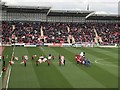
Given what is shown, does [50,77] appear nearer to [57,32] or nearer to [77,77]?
[77,77]

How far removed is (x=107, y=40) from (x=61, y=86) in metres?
47.8

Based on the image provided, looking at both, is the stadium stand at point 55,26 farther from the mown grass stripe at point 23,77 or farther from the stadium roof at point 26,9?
the mown grass stripe at point 23,77

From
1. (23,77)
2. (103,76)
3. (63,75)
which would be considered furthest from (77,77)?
(23,77)

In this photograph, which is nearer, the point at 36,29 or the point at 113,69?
the point at 113,69

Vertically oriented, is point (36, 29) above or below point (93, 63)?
above

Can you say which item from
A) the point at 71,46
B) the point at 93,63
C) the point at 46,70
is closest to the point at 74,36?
the point at 71,46

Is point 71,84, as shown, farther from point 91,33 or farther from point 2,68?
point 91,33

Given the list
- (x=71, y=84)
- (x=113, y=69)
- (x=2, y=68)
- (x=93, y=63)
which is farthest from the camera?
(x=93, y=63)

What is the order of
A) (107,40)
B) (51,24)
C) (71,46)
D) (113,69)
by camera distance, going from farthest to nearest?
(51,24), (107,40), (71,46), (113,69)

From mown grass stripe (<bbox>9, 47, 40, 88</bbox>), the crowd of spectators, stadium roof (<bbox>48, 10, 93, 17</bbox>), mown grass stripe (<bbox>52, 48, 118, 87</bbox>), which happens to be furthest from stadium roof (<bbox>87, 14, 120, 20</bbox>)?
mown grass stripe (<bbox>9, 47, 40, 88</bbox>)

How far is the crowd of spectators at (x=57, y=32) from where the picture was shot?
65.6m

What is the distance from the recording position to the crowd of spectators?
65.6m

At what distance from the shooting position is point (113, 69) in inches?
1243

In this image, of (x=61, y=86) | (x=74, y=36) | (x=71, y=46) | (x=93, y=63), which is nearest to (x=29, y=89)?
(x=61, y=86)
